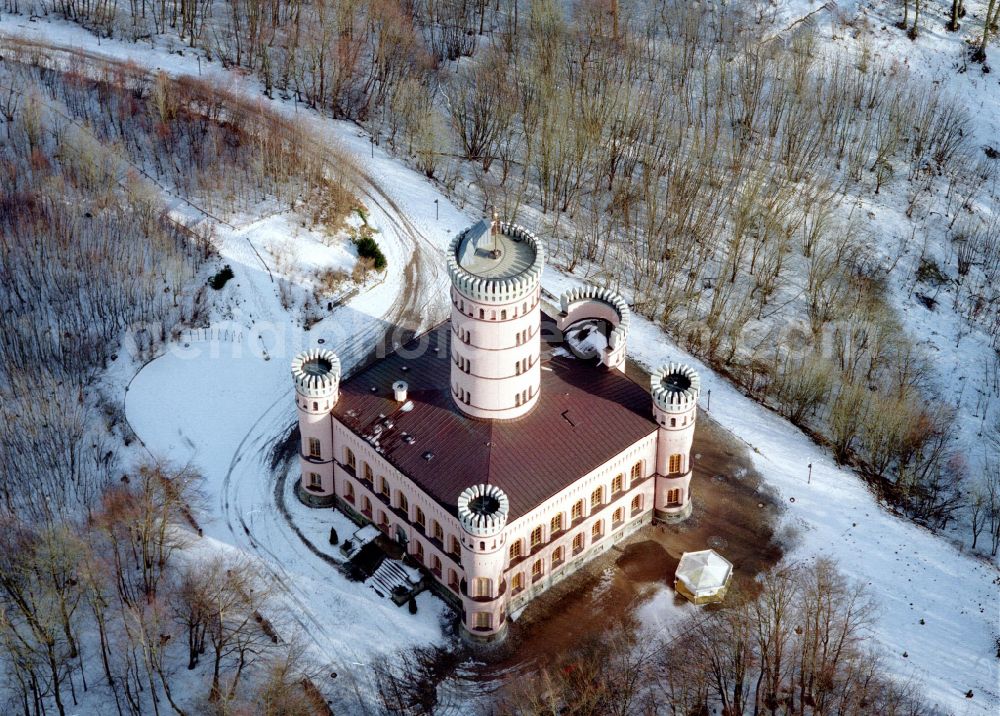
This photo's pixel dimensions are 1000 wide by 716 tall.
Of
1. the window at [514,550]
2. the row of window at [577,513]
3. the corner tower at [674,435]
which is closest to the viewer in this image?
the window at [514,550]

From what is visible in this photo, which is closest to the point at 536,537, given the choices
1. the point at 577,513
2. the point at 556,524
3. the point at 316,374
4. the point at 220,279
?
the point at 556,524

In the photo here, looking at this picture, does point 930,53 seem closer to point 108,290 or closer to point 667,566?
point 667,566

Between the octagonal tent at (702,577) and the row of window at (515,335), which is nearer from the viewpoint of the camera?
the row of window at (515,335)

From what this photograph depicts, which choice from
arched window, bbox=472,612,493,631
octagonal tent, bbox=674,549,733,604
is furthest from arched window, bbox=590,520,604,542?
Answer: arched window, bbox=472,612,493,631

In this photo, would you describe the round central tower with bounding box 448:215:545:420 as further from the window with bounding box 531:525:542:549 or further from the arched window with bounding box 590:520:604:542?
the arched window with bounding box 590:520:604:542

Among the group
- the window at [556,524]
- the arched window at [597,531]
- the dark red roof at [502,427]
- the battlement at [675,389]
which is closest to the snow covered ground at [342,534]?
the arched window at [597,531]

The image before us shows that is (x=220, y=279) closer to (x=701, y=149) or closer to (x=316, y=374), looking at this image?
(x=316, y=374)

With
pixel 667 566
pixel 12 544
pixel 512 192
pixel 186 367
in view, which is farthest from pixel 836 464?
pixel 12 544

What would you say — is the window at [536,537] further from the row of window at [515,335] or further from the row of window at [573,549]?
the row of window at [515,335]
